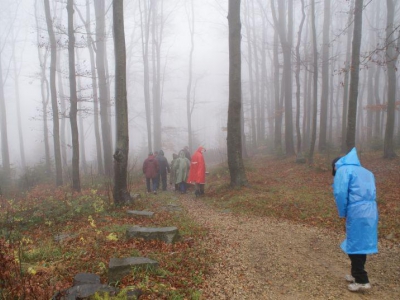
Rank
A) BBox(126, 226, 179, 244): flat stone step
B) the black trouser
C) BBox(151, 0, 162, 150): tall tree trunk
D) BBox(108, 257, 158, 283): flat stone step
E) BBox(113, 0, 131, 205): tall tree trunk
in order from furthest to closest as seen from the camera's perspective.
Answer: BBox(151, 0, 162, 150): tall tree trunk → BBox(113, 0, 131, 205): tall tree trunk → BBox(126, 226, 179, 244): flat stone step → BBox(108, 257, 158, 283): flat stone step → the black trouser

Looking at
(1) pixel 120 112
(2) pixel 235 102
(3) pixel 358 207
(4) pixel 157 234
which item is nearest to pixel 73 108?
(1) pixel 120 112

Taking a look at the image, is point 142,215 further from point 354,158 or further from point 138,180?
point 138,180

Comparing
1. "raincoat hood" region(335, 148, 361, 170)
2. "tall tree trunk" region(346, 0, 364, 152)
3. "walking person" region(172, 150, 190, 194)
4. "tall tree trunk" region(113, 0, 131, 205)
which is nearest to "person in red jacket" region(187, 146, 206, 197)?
"walking person" region(172, 150, 190, 194)

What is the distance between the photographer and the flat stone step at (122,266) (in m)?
4.19

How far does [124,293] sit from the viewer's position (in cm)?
356

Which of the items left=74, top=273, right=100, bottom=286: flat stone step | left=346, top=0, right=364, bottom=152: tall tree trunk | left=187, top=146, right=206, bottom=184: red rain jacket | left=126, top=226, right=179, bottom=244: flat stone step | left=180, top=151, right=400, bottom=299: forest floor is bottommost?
left=180, top=151, right=400, bottom=299: forest floor

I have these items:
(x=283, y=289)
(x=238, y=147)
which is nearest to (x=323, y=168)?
(x=238, y=147)

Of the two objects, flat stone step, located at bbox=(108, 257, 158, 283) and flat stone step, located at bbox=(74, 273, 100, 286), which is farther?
flat stone step, located at bbox=(108, 257, 158, 283)

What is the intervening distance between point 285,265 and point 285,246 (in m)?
0.92

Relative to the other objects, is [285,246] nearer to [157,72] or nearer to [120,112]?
[120,112]

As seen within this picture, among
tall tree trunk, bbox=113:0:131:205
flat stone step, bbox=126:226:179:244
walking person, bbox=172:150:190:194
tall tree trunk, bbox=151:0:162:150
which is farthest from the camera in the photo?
tall tree trunk, bbox=151:0:162:150

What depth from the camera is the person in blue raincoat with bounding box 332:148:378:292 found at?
13.0 ft

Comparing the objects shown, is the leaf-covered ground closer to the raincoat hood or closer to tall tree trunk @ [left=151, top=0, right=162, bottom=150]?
the raincoat hood

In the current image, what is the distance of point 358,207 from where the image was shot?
3967 mm
